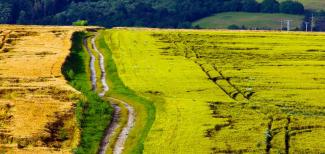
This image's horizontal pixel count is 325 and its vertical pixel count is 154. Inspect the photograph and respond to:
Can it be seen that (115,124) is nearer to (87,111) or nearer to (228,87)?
(87,111)

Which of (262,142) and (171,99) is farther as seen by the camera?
(171,99)

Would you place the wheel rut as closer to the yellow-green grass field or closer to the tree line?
the yellow-green grass field

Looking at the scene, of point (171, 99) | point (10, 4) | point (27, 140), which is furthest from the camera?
point (10, 4)

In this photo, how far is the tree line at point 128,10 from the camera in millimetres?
163000

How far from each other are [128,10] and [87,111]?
126 metres

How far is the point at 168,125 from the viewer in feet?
140

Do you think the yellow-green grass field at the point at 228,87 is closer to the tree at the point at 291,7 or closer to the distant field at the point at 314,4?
the tree at the point at 291,7

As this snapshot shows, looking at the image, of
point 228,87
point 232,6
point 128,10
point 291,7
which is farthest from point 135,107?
point 232,6

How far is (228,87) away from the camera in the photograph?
186 feet

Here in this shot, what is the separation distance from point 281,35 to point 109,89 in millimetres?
40150

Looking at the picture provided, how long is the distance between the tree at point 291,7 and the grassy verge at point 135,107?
109m

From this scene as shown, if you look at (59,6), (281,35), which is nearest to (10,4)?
(59,6)

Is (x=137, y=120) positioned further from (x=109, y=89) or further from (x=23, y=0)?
(x=23, y=0)

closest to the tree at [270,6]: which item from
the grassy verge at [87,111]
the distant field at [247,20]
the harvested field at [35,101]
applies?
the distant field at [247,20]
